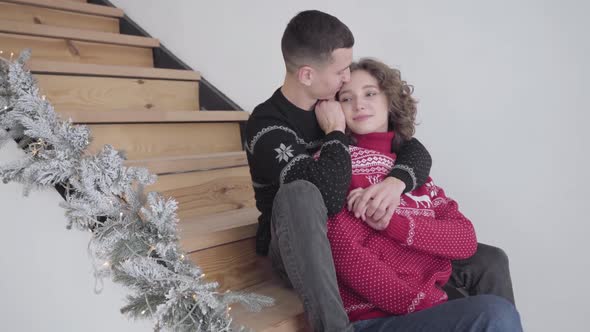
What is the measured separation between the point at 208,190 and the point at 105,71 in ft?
2.44

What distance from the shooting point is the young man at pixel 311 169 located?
3.43ft

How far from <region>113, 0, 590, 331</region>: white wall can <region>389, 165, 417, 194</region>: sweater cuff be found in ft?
1.67

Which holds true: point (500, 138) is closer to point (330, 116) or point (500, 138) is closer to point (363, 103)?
point (363, 103)

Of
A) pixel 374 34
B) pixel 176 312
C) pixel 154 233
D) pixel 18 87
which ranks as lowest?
pixel 176 312

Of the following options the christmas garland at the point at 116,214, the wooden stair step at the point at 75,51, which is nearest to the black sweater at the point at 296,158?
the christmas garland at the point at 116,214

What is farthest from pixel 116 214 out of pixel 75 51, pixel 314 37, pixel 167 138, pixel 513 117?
pixel 75 51

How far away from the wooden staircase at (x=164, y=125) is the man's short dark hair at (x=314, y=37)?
519 millimetres

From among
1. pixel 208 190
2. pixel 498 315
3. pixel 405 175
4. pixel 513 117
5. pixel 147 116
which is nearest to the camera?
pixel 498 315

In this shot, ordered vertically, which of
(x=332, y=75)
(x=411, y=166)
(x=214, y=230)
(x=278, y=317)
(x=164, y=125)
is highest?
(x=332, y=75)

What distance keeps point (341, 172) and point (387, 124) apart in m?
0.36

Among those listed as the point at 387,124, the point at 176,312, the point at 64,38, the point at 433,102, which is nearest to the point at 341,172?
the point at 387,124

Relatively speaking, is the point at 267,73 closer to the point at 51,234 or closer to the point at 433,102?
the point at 433,102

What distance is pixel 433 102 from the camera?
1764mm

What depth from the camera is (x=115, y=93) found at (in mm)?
2092
